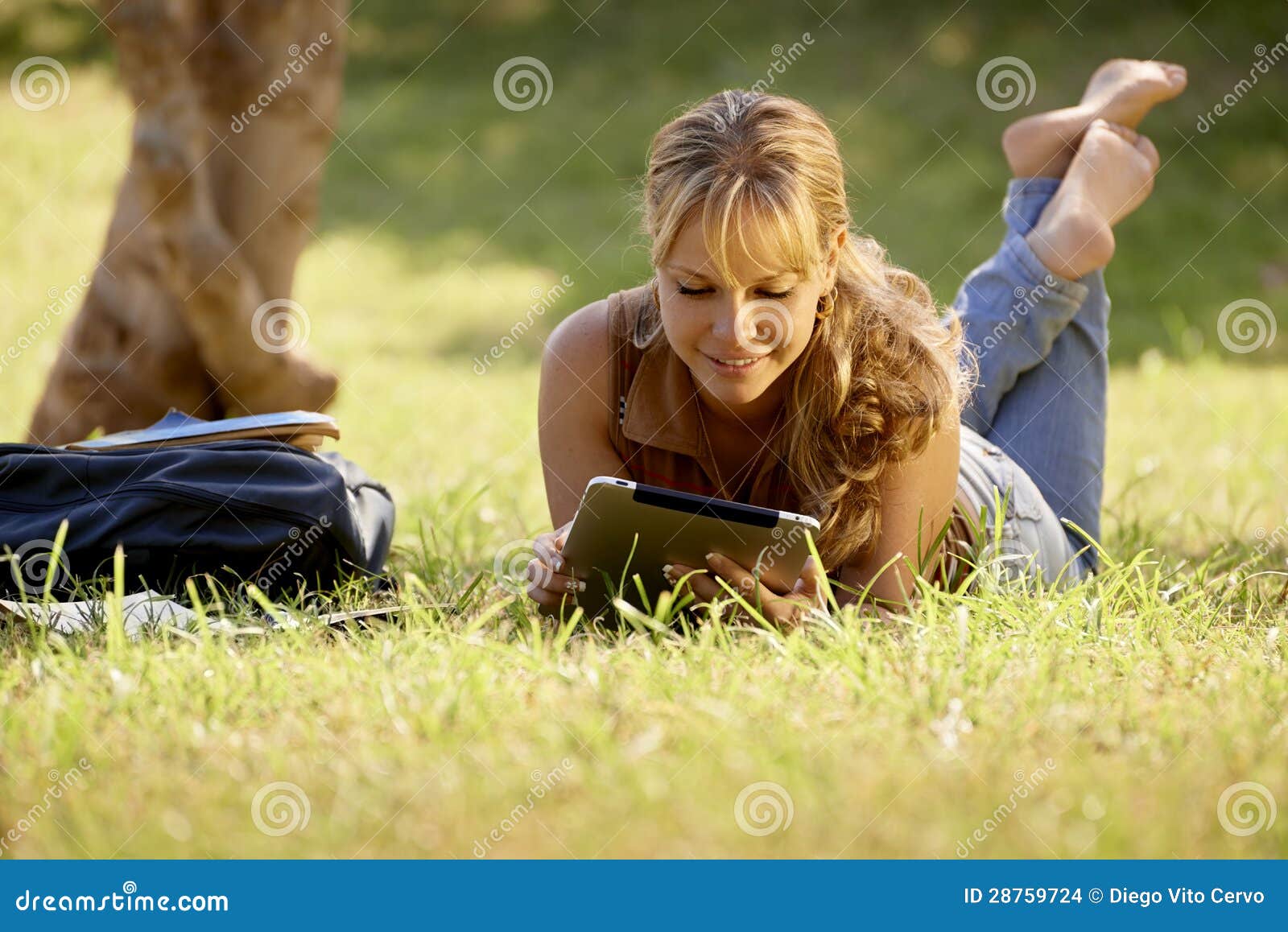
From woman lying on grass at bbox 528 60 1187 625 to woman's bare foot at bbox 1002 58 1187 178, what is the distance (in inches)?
5.8

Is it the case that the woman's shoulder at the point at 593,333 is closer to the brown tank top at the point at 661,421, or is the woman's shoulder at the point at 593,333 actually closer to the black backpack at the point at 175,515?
the brown tank top at the point at 661,421

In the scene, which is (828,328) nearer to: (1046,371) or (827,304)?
(827,304)

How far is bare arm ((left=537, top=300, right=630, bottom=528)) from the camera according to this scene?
→ 2.63 metres

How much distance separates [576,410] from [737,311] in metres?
0.51

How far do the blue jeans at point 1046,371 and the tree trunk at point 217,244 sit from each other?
2.17 metres

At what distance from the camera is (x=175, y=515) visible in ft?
8.66

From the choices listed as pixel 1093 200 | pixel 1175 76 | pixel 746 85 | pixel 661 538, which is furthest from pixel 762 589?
pixel 746 85

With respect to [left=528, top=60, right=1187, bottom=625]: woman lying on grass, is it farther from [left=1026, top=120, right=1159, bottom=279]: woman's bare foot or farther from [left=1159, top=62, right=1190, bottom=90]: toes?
[left=1159, top=62, right=1190, bottom=90]: toes

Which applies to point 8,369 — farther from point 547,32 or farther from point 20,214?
point 547,32

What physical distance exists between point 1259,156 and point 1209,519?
6.61 metres

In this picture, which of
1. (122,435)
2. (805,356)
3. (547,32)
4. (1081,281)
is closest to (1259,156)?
(547,32)

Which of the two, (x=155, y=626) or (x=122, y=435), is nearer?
(x=155, y=626)

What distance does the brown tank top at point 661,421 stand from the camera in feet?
8.59

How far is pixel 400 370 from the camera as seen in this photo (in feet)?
22.8
